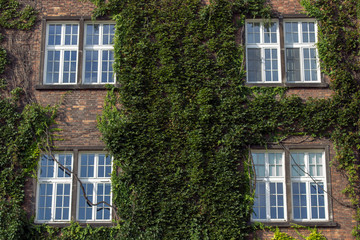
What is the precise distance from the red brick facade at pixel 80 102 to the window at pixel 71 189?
303mm

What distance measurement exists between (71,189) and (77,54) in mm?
3822

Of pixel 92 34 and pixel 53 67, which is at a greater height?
pixel 92 34

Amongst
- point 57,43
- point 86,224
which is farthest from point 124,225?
point 57,43

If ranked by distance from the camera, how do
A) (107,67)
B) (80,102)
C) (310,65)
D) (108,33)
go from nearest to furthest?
(80,102), (107,67), (310,65), (108,33)

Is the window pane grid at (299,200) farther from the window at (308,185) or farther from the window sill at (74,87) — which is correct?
the window sill at (74,87)

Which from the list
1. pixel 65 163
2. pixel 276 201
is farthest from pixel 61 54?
pixel 276 201

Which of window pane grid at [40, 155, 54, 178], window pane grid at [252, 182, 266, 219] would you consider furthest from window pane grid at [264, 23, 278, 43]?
window pane grid at [40, 155, 54, 178]

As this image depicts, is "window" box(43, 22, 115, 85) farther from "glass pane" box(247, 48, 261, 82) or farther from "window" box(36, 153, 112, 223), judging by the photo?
"glass pane" box(247, 48, 261, 82)

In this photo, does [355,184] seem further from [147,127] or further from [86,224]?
[86,224]

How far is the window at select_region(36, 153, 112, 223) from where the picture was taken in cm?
1463

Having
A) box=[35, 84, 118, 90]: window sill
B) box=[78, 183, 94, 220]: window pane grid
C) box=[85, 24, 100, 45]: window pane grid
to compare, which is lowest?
box=[78, 183, 94, 220]: window pane grid

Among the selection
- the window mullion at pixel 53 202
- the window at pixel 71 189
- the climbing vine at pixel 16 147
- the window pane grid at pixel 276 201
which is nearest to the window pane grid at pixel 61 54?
the climbing vine at pixel 16 147

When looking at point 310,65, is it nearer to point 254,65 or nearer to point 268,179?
point 254,65

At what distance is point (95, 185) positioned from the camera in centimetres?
1484
